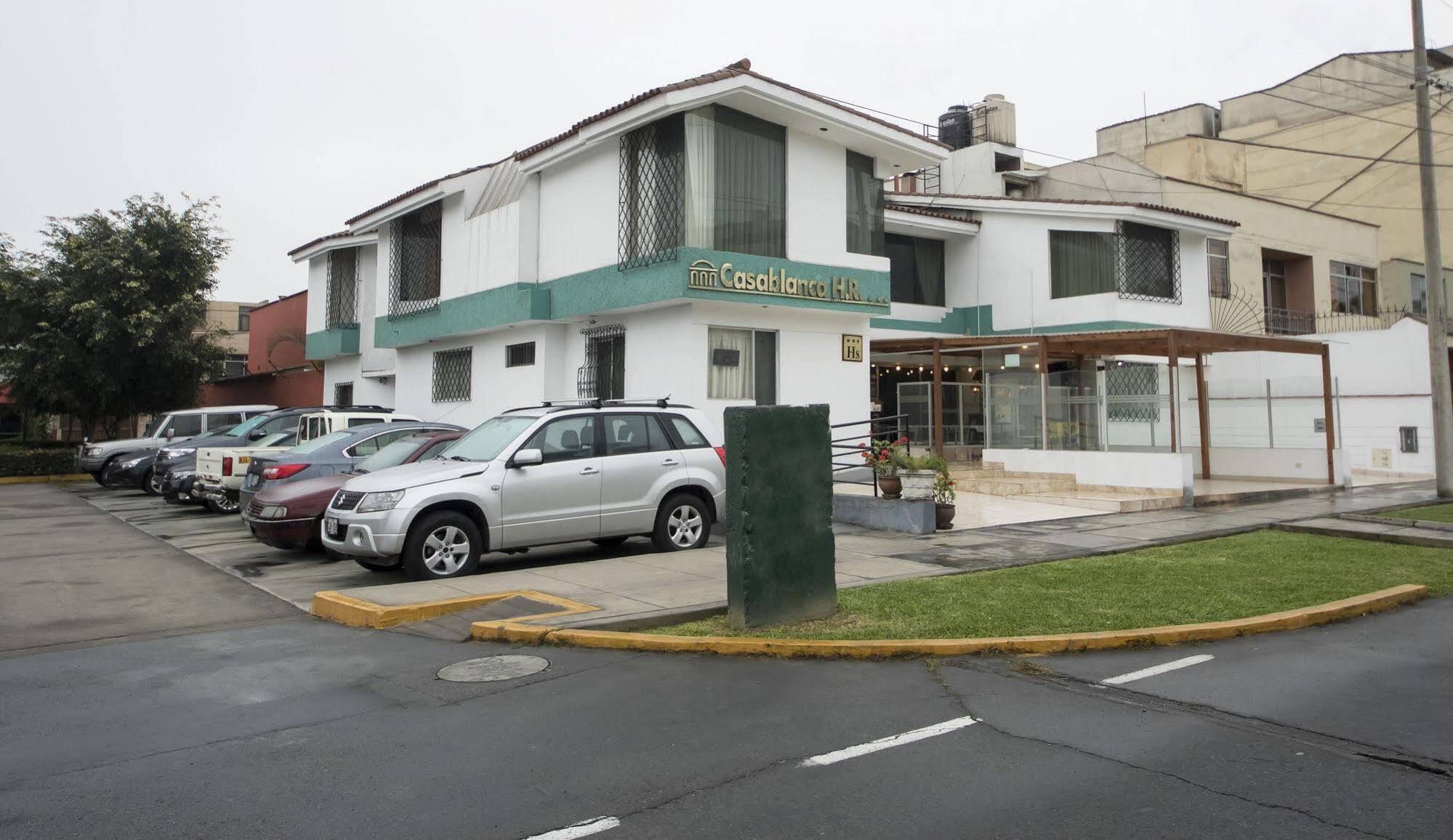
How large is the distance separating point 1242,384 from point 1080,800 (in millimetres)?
25553

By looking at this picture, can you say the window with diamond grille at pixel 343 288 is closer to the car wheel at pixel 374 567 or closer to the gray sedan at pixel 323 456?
the gray sedan at pixel 323 456

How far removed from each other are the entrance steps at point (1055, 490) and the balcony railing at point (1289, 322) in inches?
581

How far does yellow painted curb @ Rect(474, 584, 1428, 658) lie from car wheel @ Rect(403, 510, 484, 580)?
2.41 m

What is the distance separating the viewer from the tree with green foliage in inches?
1058

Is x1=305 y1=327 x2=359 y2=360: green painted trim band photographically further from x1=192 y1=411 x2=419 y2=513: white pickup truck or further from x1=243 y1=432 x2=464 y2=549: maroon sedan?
x1=243 y1=432 x2=464 y2=549: maroon sedan

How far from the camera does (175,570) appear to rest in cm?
1137

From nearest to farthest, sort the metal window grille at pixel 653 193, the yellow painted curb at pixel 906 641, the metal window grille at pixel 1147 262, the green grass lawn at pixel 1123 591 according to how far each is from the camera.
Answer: the yellow painted curb at pixel 906 641, the green grass lawn at pixel 1123 591, the metal window grille at pixel 653 193, the metal window grille at pixel 1147 262

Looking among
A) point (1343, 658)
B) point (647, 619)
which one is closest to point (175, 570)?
point (647, 619)

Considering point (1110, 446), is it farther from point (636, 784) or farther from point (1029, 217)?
point (636, 784)

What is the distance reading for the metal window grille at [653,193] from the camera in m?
16.0

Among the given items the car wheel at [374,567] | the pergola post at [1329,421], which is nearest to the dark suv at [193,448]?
the car wheel at [374,567]

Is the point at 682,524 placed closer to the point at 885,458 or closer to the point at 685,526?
the point at 685,526

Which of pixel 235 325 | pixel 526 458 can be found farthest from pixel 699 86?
pixel 235 325

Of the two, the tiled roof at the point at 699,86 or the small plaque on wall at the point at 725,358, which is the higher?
the tiled roof at the point at 699,86
